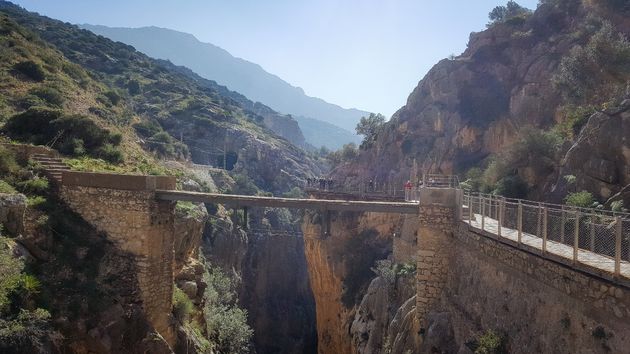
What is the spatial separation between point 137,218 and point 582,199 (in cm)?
1568

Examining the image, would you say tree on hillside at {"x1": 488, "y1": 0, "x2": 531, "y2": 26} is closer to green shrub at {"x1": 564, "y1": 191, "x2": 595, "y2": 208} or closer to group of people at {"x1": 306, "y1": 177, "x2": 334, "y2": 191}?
group of people at {"x1": 306, "y1": 177, "x2": 334, "y2": 191}

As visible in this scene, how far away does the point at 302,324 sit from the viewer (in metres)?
51.0

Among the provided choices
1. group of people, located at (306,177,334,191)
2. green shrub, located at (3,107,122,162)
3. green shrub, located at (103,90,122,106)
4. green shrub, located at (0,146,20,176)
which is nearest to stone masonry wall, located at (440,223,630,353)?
green shrub, located at (0,146,20,176)

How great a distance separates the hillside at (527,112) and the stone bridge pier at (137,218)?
15.9 metres

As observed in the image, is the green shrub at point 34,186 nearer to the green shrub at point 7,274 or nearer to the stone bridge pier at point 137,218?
the stone bridge pier at point 137,218

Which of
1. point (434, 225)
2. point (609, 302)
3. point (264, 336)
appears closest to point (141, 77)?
point (264, 336)

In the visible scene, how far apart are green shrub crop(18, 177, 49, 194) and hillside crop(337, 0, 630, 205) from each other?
20089mm

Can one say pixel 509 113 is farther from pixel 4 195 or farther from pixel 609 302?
pixel 4 195

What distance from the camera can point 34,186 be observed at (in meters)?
15.8

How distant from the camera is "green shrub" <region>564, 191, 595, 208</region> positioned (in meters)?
14.5

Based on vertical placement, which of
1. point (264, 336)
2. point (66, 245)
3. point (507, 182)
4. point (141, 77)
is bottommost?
point (264, 336)

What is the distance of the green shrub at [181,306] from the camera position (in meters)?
17.3

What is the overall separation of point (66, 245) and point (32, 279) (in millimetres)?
2522

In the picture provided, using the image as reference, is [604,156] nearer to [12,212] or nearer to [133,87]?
[12,212]
